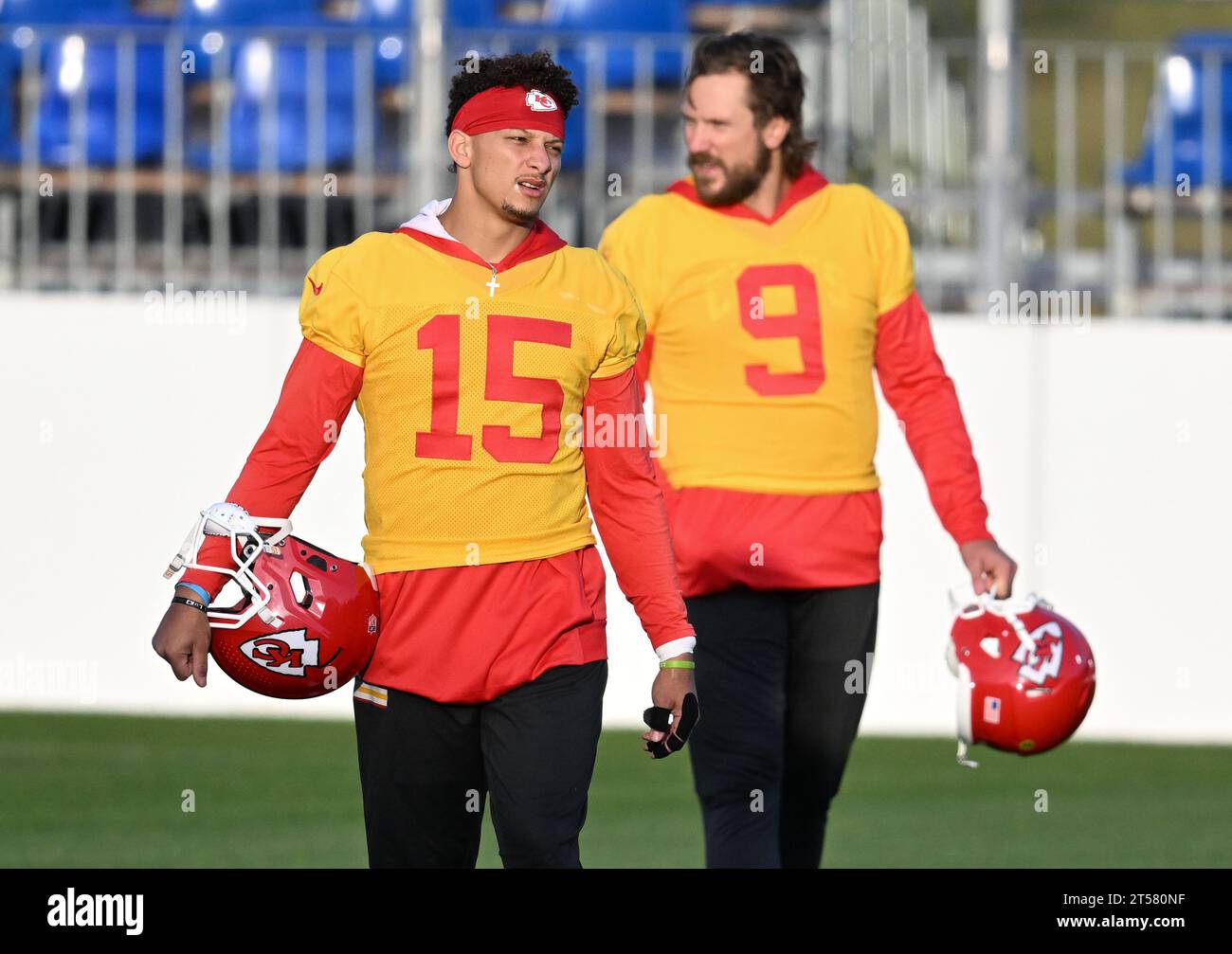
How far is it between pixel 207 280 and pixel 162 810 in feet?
10.5

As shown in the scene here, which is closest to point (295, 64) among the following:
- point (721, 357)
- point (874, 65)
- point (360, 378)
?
point (874, 65)

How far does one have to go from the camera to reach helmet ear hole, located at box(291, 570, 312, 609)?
4.05 metres

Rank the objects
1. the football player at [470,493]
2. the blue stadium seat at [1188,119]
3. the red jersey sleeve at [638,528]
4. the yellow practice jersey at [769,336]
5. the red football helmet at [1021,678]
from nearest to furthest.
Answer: the football player at [470,493] < the red jersey sleeve at [638,528] < the red football helmet at [1021,678] < the yellow practice jersey at [769,336] < the blue stadium seat at [1188,119]

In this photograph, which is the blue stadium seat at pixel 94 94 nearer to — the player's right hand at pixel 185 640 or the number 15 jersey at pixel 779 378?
the number 15 jersey at pixel 779 378

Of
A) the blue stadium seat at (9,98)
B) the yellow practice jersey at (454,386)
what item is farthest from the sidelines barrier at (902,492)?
the yellow practice jersey at (454,386)

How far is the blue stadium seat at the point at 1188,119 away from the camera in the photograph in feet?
35.0

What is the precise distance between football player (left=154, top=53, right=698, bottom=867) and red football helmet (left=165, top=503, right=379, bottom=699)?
0.31ft

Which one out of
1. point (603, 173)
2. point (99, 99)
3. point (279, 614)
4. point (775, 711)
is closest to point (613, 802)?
point (775, 711)

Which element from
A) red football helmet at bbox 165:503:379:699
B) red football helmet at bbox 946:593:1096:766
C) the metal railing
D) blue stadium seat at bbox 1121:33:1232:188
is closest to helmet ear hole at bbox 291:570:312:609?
red football helmet at bbox 165:503:379:699

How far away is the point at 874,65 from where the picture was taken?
1028 centimetres

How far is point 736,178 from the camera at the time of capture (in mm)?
5395

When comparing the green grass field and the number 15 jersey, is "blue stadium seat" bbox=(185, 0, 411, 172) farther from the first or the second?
the number 15 jersey

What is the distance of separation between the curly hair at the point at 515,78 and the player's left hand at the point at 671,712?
1128 mm
